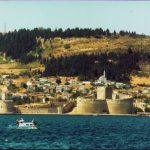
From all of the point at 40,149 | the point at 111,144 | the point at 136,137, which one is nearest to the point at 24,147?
the point at 40,149

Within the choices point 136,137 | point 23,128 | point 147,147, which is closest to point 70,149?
point 147,147

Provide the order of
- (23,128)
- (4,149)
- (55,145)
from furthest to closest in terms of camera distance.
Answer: (23,128)
(55,145)
(4,149)

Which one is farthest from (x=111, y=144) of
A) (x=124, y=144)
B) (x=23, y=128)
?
(x=23, y=128)

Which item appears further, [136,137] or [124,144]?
[136,137]

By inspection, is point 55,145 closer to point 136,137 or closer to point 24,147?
point 24,147

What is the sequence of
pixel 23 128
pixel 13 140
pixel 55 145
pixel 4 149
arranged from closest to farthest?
pixel 4 149
pixel 55 145
pixel 13 140
pixel 23 128

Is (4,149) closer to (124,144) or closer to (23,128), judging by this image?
(124,144)

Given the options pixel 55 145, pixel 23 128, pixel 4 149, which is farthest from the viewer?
pixel 23 128

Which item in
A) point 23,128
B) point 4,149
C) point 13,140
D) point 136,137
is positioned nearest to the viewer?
point 4,149

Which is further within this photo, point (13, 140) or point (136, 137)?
point (136, 137)
